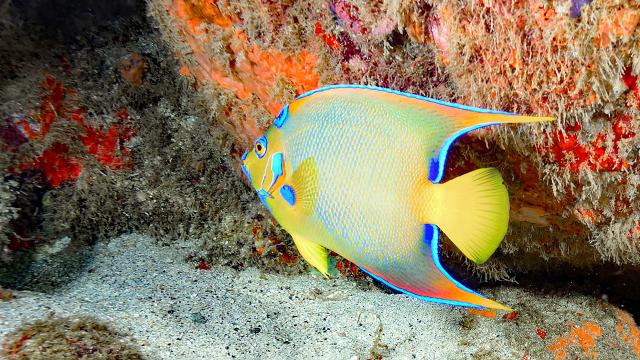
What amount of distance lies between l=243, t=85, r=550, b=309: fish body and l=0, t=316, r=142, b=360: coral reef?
1249 millimetres

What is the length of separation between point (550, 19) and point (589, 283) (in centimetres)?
272

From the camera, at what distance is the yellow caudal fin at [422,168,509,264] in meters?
1.27

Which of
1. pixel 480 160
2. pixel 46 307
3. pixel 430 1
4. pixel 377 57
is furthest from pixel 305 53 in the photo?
pixel 46 307

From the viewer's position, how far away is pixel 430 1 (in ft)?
5.47

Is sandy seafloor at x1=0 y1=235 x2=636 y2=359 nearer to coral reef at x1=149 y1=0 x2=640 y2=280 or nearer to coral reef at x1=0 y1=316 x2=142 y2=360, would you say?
coral reef at x1=0 y1=316 x2=142 y2=360

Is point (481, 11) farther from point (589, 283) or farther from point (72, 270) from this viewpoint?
point (72, 270)

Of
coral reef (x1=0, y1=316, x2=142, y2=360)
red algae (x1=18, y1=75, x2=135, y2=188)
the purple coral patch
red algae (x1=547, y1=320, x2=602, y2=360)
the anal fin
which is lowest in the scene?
red algae (x1=547, y1=320, x2=602, y2=360)

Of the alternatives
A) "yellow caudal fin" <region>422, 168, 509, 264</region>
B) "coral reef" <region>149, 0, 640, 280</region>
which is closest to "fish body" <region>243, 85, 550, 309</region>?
"yellow caudal fin" <region>422, 168, 509, 264</region>

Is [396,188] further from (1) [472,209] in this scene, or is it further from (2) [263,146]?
(2) [263,146]

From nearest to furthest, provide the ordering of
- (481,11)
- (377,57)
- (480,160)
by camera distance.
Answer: (481,11) < (377,57) < (480,160)

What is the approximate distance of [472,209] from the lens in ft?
4.19

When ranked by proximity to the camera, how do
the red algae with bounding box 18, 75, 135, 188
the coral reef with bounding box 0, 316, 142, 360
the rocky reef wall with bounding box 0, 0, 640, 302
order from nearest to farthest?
the rocky reef wall with bounding box 0, 0, 640, 302
the coral reef with bounding box 0, 316, 142, 360
the red algae with bounding box 18, 75, 135, 188

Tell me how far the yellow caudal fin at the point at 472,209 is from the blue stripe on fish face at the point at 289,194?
18.7 inches

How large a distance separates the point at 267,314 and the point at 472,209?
1786mm
